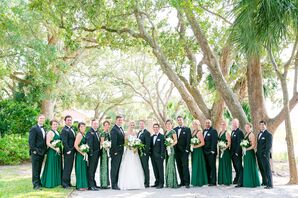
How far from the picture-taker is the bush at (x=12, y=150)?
17.6 metres

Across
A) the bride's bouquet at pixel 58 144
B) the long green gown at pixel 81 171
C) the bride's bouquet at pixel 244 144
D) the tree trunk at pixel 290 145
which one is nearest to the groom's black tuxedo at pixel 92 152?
the long green gown at pixel 81 171

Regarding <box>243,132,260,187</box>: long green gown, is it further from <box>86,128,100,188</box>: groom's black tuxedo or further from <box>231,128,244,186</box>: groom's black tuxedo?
<box>86,128,100,188</box>: groom's black tuxedo

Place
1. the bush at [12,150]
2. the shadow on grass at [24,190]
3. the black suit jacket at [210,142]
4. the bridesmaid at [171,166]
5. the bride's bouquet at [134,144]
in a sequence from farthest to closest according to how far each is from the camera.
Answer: the bush at [12,150]
the black suit jacket at [210,142]
the bridesmaid at [171,166]
the bride's bouquet at [134,144]
the shadow on grass at [24,190]

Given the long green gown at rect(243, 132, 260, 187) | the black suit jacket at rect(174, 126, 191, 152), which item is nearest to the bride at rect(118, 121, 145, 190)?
the black suit jacket at rect(174, 126, 191, 152)

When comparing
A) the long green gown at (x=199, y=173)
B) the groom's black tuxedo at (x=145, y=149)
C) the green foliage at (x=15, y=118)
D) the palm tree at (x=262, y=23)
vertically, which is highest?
the palm tree at (x=262, y=23)

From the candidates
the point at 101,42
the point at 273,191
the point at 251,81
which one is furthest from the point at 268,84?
the point at 273,191

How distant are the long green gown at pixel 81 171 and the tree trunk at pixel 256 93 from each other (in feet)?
21.6

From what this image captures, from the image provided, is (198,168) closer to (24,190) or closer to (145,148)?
(145,148)

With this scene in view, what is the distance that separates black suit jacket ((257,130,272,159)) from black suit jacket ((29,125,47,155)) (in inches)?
237

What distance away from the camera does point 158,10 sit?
1561 centimetres

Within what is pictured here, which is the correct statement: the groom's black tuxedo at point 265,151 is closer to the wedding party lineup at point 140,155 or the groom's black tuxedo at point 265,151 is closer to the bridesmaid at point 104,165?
the wedding party lineup at point 140,155

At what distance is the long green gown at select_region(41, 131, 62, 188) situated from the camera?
35.5 ft

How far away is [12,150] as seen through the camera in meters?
17.7

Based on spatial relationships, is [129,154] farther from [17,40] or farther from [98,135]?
[17,40]
